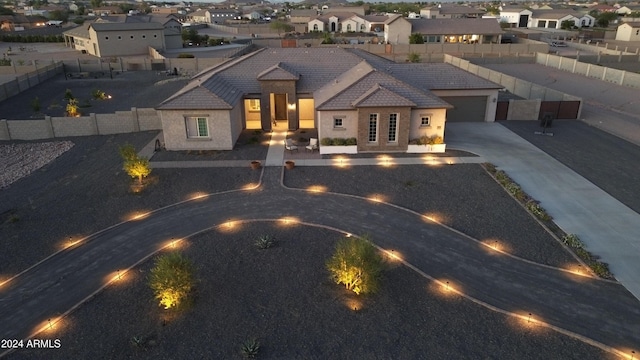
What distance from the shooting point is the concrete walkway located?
18.2m

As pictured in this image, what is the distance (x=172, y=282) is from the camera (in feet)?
48.4

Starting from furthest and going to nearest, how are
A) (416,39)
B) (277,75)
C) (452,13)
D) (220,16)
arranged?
(220,16)
(452,13)
(416,39)
(277,75)

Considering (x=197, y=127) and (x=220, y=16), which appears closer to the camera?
(x=197, y=127)

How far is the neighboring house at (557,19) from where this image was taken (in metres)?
120

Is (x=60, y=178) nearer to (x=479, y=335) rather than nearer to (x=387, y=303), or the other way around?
(x=387, y=303)

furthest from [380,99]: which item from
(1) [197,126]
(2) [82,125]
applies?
(2) [82,125]

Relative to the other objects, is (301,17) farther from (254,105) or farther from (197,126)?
(197,126)

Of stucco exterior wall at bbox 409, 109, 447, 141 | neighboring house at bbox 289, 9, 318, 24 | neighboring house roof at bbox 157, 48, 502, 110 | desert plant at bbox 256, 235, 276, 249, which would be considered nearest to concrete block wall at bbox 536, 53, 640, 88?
neighboring house roof at bbox 157, 48, 502, 110

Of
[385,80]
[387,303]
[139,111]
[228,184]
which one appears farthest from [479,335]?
[139,111]

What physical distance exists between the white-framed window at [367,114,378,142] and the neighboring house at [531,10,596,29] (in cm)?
11802

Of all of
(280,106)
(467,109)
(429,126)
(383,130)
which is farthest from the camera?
(467,109)

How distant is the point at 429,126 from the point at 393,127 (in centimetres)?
263

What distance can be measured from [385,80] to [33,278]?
23578mm

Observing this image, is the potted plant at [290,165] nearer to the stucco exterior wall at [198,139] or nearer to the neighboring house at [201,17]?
the stucco exterior wall at [198,139]
